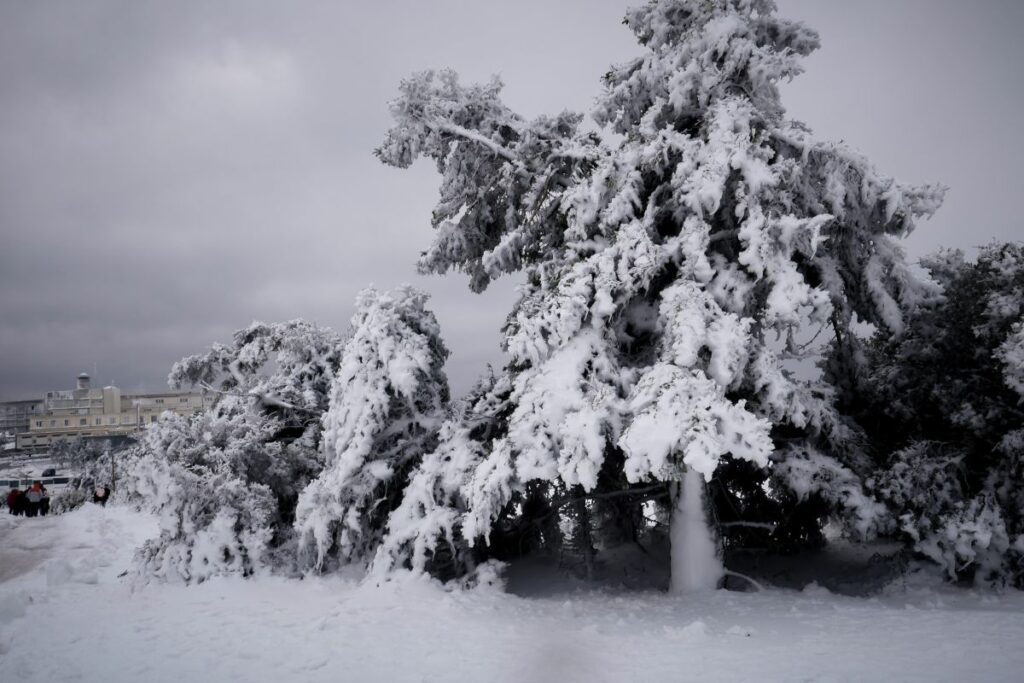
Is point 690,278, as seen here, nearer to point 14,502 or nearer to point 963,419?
point 963,419

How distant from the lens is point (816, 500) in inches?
382

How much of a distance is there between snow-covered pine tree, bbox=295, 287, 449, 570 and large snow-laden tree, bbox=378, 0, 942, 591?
1332 millimetres

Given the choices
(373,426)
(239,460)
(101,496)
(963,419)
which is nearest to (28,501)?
(101,496)

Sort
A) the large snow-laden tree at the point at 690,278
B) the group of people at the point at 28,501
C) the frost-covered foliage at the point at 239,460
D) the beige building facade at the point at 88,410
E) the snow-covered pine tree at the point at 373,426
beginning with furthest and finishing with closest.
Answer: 1. the beige building facade at the point at 88,410
2. the group of people at the point at 28,501
3. the frost-covered foliage at the point at 239,460
4. the snow-covered pine tree at the point at 373,426
5. the large snow-laden tree at the point at 690,278

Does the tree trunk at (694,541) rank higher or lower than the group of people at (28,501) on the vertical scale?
higher

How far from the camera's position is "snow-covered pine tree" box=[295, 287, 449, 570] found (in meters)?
9.73

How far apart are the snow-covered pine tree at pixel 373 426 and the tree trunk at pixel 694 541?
13.9 ft

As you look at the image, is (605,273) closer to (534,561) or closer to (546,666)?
(546,666)

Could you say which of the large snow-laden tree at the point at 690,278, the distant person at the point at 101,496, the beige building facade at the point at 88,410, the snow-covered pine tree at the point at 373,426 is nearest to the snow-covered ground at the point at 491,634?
the snow-covered pine tree at the point at 373,426

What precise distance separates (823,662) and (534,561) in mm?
6487

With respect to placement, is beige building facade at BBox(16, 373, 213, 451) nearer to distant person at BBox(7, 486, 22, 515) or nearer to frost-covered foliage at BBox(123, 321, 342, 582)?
distant person at BBox(7, 486, 22, 515)

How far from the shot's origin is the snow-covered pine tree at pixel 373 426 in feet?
31.9

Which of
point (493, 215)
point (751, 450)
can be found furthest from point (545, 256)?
point (751, 450)

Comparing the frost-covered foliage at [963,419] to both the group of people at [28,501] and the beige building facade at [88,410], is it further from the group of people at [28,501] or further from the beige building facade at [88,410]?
the beige building facade at [88,410]
